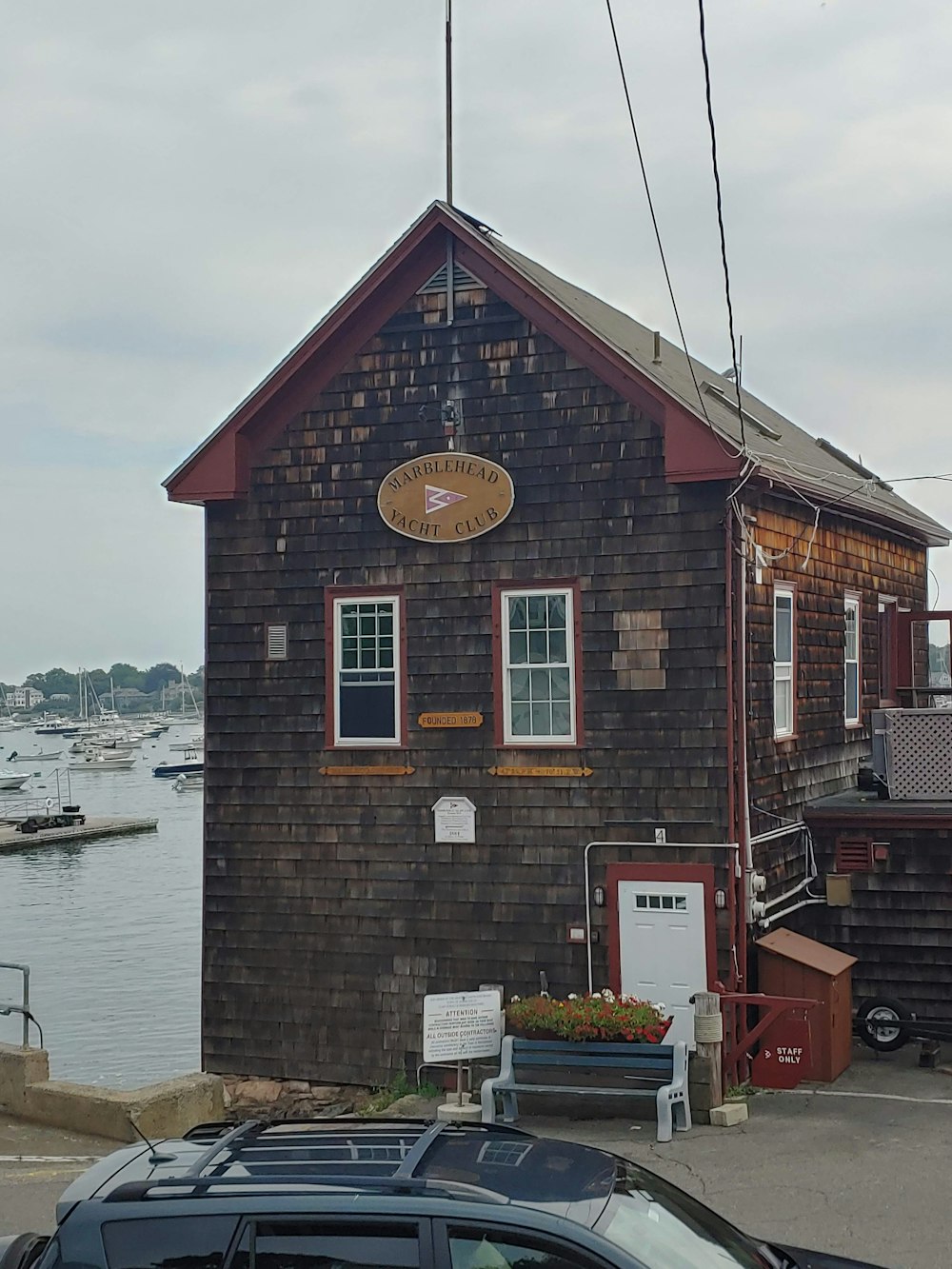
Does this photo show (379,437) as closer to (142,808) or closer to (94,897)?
(94,897)

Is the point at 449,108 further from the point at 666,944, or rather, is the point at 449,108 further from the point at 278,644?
the point at 666,944

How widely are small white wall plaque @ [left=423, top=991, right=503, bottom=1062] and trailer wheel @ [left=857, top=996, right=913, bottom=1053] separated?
4.46 meters

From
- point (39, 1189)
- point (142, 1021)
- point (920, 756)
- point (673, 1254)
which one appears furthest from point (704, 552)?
point (142, 1021)

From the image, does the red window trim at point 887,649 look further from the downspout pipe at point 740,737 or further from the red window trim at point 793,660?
the downspout pipe at point 740,737

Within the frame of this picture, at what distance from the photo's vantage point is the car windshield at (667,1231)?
16.4 feet

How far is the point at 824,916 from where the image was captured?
16719mm

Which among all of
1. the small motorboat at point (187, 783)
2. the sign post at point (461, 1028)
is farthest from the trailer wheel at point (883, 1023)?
the small motorboat at point (187, 783)

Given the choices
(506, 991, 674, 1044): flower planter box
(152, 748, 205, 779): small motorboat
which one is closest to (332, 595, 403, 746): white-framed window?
(506, 991, 674, 1044): flower planter box

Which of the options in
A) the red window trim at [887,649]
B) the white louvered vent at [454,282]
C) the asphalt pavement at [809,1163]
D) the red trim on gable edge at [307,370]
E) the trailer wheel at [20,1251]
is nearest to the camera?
the trailer wheel at [20,1251]

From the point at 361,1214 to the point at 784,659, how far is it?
513 inches

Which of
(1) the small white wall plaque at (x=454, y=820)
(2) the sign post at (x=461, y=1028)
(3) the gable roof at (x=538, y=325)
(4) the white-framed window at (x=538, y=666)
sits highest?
(3) the gable roof at (x=538, y=325)

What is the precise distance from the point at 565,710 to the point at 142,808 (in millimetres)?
79451

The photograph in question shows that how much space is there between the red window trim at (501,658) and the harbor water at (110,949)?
1171cm

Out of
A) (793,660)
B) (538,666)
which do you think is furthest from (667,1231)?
(793,660)
